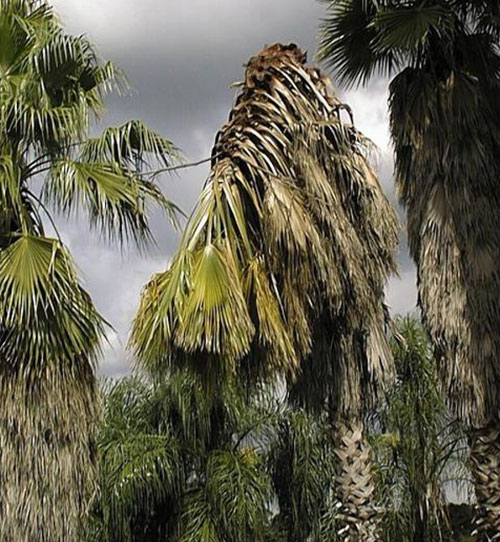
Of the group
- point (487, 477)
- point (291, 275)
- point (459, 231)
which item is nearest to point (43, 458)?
point (291, 275)

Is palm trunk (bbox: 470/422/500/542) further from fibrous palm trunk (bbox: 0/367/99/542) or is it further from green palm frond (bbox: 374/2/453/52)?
fibrous palm trunk (bbox: 0/367/99/542)

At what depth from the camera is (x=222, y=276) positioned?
944cm

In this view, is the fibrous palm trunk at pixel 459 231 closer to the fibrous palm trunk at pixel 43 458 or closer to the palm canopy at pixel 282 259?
the palm canopy at pixel 282 259

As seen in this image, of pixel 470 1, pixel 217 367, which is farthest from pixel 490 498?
pixel 470 1

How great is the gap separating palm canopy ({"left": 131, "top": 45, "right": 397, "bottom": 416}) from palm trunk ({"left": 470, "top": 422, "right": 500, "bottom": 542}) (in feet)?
4.56

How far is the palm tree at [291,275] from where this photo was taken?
940 centimetres

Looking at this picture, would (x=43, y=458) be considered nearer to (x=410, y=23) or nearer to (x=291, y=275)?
(x=291, y=275)

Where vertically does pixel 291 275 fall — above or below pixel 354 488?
above

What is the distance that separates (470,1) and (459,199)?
232 centimetres

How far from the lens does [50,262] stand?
9797 millimetres

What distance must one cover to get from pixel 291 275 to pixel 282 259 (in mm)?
185

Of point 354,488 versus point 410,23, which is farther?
point 354,488

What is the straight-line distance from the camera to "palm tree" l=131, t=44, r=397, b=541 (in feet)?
30.8

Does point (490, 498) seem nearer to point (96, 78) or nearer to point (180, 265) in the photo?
point (180, 265)
